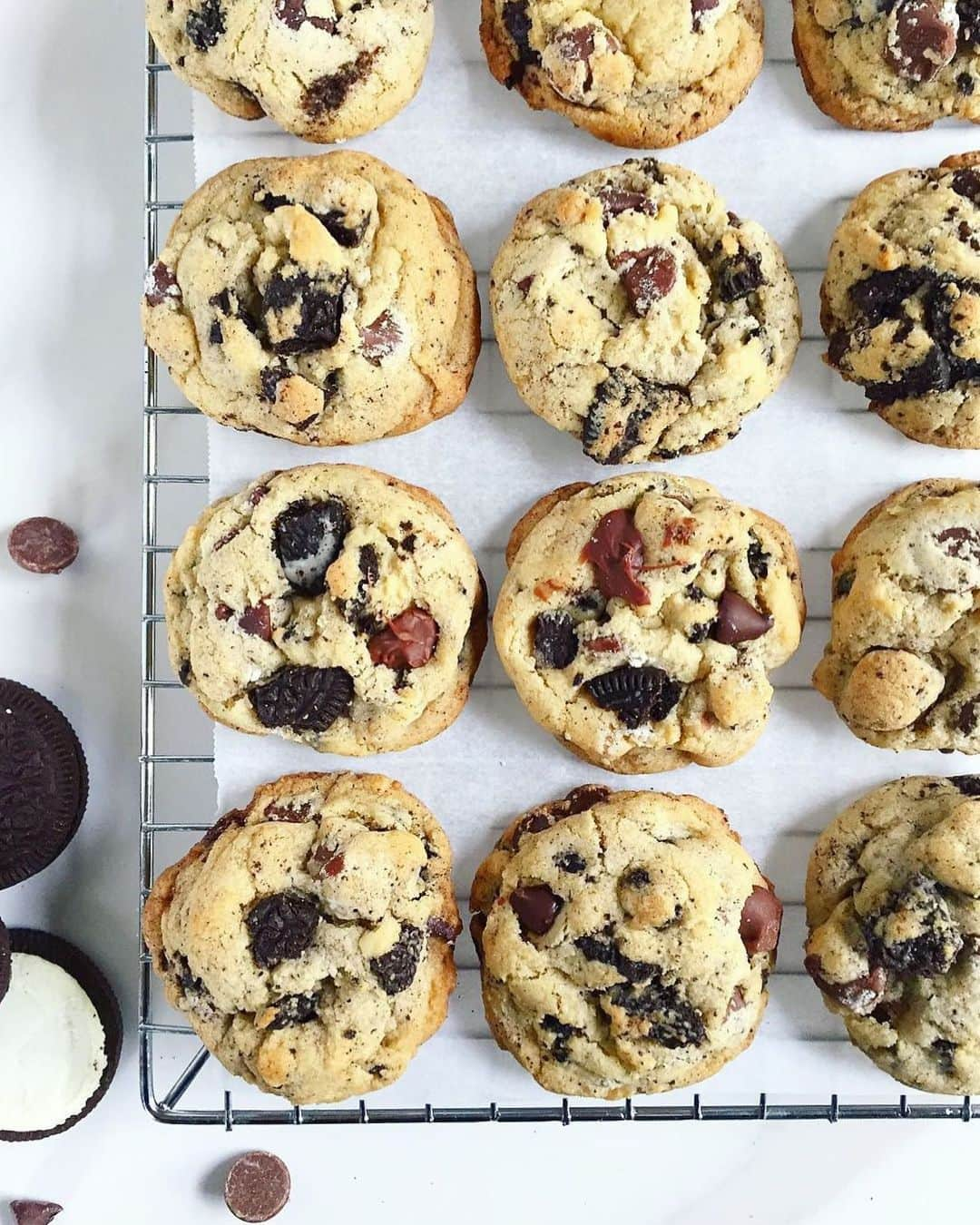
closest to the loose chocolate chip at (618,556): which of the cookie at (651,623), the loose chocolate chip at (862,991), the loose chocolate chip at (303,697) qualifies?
the cookie at (651,623)

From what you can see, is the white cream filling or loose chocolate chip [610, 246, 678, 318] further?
the white cream filling

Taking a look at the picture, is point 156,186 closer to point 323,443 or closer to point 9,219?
point 9,219

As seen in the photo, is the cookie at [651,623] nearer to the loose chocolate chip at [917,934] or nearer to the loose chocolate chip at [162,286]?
the loose chocolate chip at [917,934]

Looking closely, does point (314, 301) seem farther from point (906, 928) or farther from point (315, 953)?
point (906, 928)

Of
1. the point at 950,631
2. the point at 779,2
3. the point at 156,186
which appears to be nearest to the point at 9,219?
the point at 156,186

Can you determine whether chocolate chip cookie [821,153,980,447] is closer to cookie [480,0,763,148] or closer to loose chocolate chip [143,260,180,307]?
cookie [480,0,763,148]

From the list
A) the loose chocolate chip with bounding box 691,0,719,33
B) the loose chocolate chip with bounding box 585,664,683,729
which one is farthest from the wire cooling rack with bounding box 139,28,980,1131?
the loose chocolate chip with bounding box 691,0,719,33
